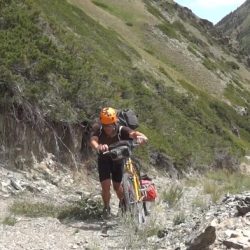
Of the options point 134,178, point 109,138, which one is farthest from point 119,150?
point 134,178

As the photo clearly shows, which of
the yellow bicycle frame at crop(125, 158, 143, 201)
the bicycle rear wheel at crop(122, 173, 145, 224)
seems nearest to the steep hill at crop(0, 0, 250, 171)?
the yellow bicycle frame at crop(125, 158, 143, 201)

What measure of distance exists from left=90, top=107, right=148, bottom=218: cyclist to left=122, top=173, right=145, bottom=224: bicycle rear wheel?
0.28 meters

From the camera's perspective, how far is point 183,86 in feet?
133

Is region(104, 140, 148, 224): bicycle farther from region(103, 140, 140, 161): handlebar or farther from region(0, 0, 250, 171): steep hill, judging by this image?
region(0, 0, 250, 171): steep hill

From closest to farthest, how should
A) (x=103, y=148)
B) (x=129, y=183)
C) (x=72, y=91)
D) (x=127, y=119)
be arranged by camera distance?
(x=103, y=148) < (x=129, y=183) < (x=127, y=119) < (x=72, y=91)

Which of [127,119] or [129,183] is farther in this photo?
[127,119]

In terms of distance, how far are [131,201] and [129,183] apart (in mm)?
270

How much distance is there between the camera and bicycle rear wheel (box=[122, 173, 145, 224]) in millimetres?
7712

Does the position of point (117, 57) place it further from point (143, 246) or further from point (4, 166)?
point (143, 246)

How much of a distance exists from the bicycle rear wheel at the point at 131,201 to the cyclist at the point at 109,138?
0.92 feet

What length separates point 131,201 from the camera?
793 centimetres

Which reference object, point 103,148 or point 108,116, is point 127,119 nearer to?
point 108,116

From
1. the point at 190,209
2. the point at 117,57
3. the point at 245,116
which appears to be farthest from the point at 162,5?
the point at 190,209

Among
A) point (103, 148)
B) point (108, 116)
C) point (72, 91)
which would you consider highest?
point (108, 116)
